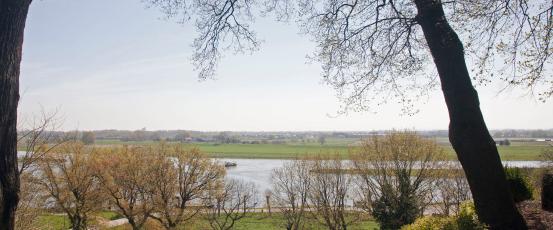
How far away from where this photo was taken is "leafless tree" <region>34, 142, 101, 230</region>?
28109mm

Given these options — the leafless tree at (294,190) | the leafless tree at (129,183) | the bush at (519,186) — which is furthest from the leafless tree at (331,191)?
the bush at (519,186)

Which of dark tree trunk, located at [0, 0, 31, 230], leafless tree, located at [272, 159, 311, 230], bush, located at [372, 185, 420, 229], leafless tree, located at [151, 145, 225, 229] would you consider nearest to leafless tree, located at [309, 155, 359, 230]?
leafless tree, located at [272, 159, 311, 230]

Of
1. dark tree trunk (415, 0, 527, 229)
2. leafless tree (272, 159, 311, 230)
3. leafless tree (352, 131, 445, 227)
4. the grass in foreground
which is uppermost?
dark tree trunk (415, 0, 527, 229)

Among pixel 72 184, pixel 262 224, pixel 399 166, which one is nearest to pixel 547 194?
pixel 399 166

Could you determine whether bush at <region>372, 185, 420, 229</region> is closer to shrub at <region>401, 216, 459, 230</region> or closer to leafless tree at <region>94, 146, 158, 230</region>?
leafless tree at <region>94, 146, 158, 230</region>

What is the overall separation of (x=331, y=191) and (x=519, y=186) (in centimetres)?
2300

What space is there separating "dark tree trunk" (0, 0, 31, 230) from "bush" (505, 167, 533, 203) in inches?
378

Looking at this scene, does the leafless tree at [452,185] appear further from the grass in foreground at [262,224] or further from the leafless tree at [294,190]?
the leafless tree at [294,190]

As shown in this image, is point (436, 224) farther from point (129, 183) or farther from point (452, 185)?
point (452, 185)

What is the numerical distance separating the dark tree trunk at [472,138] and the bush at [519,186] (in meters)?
4.63

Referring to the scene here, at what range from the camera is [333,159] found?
3491cm

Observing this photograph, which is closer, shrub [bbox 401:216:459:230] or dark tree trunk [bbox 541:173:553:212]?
shrub [bbox 401:216:459:230]

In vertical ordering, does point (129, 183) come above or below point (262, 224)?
above

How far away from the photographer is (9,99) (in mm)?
3580
